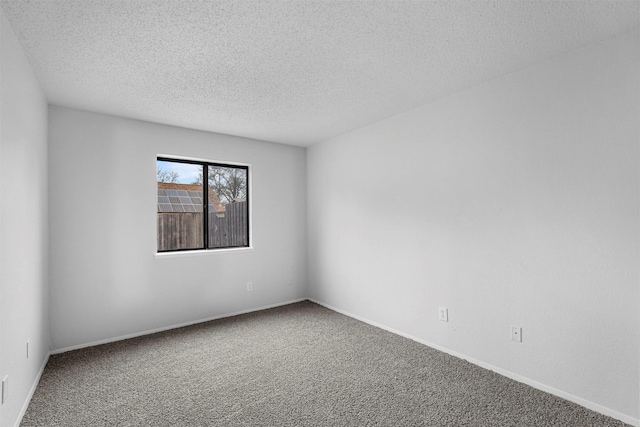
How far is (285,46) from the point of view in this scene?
6.81 ft

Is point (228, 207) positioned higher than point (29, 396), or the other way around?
point (228, 207)

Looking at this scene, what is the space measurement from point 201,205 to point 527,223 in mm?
3528

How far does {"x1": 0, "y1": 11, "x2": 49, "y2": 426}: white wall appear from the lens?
1.76 meters

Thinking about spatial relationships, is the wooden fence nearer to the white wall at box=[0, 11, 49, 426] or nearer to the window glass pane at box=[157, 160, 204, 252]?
the window glass pane at box=[157, 160, 204, 252]

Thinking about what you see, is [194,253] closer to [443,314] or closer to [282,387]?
[282,387]

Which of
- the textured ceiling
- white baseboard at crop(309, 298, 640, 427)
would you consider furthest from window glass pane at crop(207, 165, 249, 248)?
white baseboard at crop(309, 298, 640, 427)

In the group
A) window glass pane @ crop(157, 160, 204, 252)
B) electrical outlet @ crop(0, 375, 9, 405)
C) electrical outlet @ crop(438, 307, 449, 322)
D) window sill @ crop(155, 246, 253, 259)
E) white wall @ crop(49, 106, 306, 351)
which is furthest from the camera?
window glass pane @ crop(157, 160, 204, 252)

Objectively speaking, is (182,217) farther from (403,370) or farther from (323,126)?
(403,370)

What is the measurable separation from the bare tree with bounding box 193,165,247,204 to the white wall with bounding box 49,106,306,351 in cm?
18

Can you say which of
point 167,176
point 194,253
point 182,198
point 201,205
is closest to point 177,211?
point 182,198

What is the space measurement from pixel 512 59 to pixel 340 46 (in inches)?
50.0

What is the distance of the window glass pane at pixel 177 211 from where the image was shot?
3766 mm

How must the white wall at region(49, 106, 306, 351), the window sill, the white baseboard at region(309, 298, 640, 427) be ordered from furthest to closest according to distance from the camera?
the window sill < the white wall at region(49, 106, 306, 351) < the white baseboard at region(309, 298, 640, 427)

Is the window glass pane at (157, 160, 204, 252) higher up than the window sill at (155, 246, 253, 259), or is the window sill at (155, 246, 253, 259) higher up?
the window glass pane at (157, 160, 204, 252)
